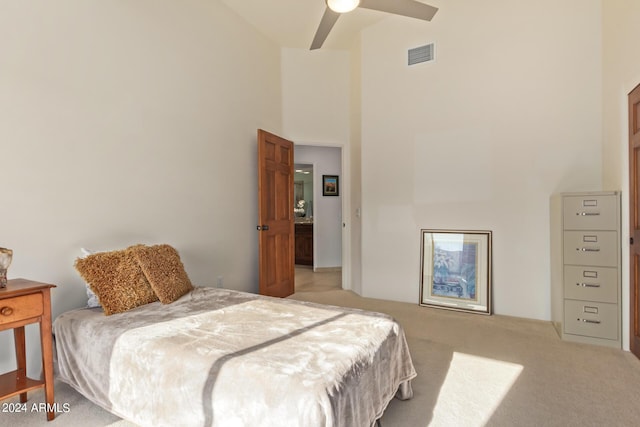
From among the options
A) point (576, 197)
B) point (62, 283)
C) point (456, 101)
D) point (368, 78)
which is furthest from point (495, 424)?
point (368, 78)

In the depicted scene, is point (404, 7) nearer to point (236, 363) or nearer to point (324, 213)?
point (236, 363)

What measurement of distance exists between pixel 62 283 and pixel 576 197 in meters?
4.03

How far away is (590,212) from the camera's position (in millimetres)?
2799

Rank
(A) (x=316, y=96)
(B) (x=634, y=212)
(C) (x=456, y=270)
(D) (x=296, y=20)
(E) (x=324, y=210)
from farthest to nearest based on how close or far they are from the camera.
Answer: (E) (x=324, y=210), (A) (x=316, y=96), (D) (x=296, y=20), (C) (x=456, y=270), (B) (x=634, y=212)

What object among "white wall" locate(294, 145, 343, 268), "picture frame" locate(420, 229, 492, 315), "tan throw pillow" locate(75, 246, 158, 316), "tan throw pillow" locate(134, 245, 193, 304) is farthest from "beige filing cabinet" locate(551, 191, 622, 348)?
"white wall" locate(294, 145, 343, 268)

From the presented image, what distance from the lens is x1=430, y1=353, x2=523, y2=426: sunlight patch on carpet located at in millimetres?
1816

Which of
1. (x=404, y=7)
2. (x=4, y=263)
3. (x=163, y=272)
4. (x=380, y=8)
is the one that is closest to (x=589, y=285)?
(x=404, y=7)

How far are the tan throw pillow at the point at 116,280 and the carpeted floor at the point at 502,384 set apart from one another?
59cm

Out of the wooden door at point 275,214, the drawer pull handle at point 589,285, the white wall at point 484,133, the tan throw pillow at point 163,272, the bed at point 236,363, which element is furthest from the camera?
the wooden door at point 275,214

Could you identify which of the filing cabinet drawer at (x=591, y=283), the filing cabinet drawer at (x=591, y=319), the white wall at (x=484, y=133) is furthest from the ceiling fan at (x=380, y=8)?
the filing cabinet drawer at (x=591, y=319)

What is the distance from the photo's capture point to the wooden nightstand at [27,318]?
1.67 metres

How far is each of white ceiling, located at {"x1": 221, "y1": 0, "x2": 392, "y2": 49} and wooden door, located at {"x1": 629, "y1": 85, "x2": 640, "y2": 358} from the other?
8.92 ft

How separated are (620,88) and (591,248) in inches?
52.4

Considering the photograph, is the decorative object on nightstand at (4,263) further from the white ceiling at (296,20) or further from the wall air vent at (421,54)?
the wall air vent at (421,54)
